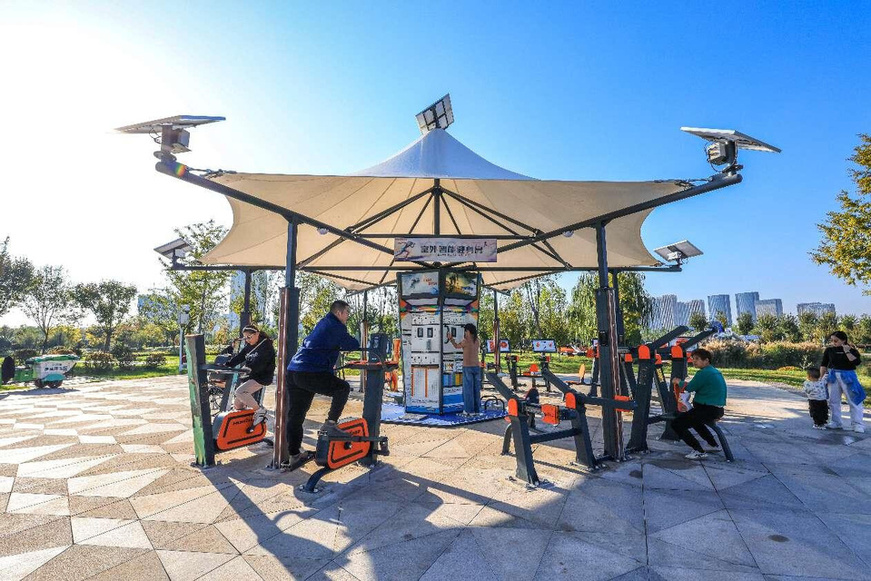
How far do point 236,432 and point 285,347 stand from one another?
1418mm

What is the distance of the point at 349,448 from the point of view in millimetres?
4539

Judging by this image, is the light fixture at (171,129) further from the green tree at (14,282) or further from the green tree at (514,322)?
the green tree at (14,282)

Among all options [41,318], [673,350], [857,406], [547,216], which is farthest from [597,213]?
[41,318]

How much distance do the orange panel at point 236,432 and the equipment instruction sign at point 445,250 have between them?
3.05 metres

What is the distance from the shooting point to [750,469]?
15.2 feet

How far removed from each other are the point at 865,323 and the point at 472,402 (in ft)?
153

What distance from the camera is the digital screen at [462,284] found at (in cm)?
841

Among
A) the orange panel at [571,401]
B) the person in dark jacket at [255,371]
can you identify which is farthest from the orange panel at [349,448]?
the orange panel at [571,401]

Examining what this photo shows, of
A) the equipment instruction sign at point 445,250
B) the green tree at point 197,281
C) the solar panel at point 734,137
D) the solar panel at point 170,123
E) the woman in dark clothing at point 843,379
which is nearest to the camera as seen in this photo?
the solar panel at point 170,123

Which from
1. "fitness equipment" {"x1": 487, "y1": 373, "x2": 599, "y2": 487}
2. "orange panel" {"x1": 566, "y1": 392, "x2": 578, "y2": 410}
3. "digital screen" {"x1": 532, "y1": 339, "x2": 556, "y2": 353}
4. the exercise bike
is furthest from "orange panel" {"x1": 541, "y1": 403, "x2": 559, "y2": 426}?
"digital screen" {"x1": 532, "y1": 339, "x2": 556, "y2": 353}

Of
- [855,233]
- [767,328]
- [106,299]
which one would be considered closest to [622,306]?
[855,233]

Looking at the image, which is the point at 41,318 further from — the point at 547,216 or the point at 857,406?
the point at 857,406

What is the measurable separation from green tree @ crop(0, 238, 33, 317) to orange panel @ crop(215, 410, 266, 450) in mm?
43720

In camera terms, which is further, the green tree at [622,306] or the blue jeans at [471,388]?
the green tree at [622,306]
